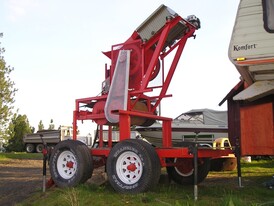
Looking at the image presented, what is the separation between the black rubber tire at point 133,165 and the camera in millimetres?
6695

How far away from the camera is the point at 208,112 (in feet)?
68.4

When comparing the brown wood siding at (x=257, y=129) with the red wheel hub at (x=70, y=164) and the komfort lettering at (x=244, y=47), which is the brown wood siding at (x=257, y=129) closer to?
the komfort lettering at (x=244, y=47)

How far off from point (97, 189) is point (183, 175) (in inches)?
85.2

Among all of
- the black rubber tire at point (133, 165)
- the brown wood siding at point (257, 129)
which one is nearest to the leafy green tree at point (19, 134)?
the black rubber tire at point (133, 165)

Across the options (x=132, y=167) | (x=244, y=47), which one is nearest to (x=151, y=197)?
(x=132, y=167)

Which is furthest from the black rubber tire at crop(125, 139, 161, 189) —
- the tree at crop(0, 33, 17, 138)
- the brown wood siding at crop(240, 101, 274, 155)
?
the tree at crop(0, 33, 17, 138)

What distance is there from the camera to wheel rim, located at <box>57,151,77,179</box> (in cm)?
794

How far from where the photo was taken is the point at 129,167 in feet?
23.0

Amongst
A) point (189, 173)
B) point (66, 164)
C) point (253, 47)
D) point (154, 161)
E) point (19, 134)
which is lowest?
point (189, 173)

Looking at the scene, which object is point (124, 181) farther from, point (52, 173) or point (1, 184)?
point (1, 184)

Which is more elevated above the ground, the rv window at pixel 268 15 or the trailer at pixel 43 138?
the rv window at pixel 268 15

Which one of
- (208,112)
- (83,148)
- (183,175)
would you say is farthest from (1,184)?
(208,112)

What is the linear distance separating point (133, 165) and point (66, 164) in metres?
1.79

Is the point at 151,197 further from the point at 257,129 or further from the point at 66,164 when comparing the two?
the point at 66,164
